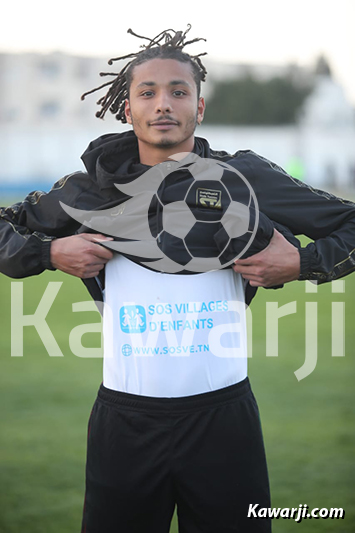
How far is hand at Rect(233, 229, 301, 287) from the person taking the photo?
6.86 feet

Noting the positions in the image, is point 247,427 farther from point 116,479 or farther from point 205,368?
point 116,479

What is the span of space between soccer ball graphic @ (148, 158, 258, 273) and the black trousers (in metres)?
0.44

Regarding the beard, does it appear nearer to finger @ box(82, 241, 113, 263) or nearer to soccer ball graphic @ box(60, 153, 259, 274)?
soccer ball graphic @ box(60, 153, 259, 274)

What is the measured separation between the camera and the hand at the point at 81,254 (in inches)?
85.7

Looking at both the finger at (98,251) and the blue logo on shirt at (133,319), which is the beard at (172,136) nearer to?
the finger at (98,251)

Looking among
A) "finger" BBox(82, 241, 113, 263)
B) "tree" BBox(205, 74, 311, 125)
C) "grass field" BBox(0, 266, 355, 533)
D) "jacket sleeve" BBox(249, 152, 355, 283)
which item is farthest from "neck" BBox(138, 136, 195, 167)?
"tree" BBox(205, 74, 311, 125)

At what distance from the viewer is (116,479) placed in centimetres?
209

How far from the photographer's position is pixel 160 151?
2225 millimetres

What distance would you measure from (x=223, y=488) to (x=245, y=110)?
1760 inches

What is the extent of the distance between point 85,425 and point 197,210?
2.92m

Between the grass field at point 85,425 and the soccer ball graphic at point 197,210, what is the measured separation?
6.04 feet

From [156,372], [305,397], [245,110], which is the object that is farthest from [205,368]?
[245,110]

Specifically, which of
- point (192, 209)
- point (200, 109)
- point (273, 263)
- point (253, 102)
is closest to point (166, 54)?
point (200, 109)

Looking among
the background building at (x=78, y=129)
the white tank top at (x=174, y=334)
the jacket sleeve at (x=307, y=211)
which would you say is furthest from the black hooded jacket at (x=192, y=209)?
the background building at (x=78, y=129)
